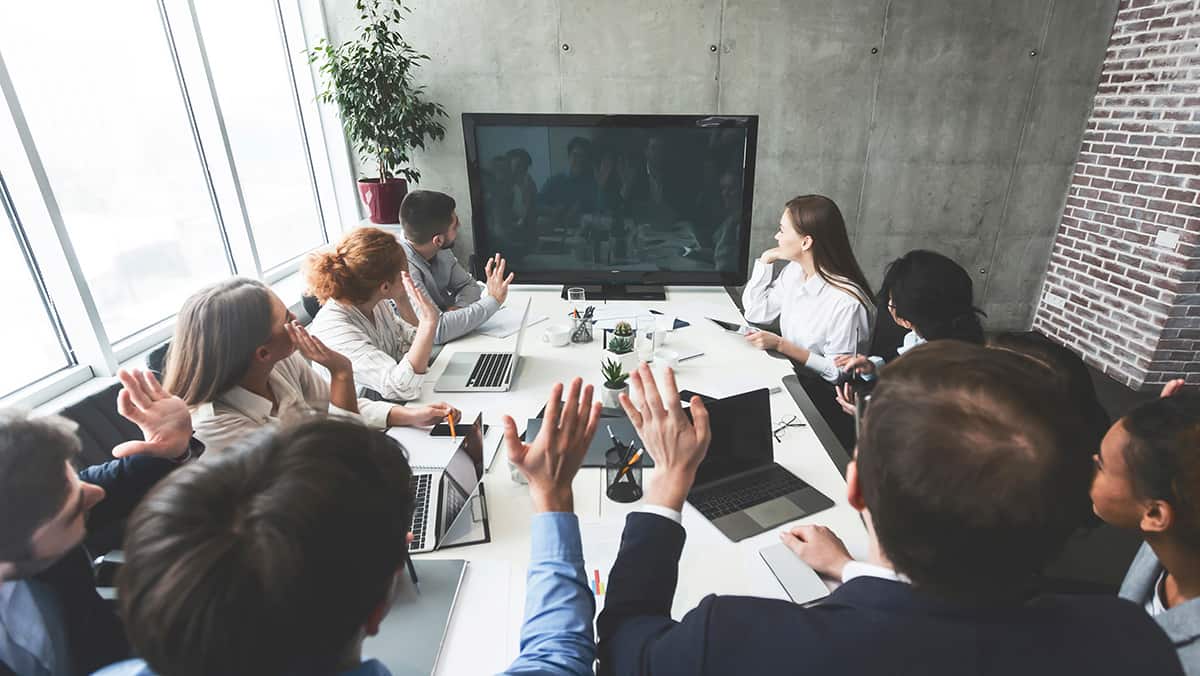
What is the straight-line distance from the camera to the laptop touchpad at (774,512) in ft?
4.42

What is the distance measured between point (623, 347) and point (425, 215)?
1252mm

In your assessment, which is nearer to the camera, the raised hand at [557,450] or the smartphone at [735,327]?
the raised hand at [557,450]

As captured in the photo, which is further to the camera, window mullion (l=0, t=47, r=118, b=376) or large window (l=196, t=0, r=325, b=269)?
large window (l=196, t=0, r=325, b=269)

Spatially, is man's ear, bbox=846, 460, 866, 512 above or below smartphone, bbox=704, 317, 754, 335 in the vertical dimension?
above

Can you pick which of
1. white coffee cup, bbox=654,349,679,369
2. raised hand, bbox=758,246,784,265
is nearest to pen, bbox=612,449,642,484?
white coffee cup, bbox=654,349,679,369

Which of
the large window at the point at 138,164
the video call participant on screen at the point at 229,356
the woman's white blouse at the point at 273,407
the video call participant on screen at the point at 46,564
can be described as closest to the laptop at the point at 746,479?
the woman's white blouse at the point at 273,407

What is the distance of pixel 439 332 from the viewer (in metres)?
2.45

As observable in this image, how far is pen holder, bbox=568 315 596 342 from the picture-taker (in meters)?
2.47

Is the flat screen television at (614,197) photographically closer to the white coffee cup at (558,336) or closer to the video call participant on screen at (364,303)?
the white coffee cup at (558,336)

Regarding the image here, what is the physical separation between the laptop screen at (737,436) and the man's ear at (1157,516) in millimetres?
723

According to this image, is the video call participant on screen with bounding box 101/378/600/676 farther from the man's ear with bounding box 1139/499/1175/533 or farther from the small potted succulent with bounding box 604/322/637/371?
the small potted succulent with bounding box 604/322/637/371

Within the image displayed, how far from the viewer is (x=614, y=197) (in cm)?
300

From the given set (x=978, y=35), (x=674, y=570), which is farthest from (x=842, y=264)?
(x=978, y=35)

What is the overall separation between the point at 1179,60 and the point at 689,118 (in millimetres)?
3042
